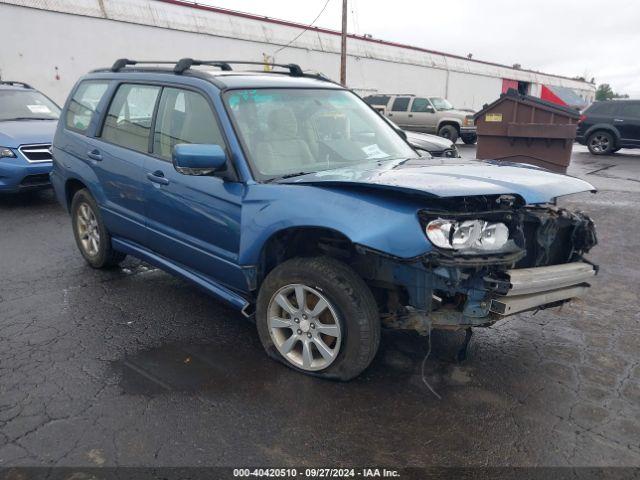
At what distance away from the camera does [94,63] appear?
63.1ft

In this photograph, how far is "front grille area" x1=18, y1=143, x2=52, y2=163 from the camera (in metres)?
7.64

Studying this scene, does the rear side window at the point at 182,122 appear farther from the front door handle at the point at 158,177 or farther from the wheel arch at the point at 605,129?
the wheel arch at the point at 605,129

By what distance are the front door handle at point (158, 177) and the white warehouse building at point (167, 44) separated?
1650 centimetres

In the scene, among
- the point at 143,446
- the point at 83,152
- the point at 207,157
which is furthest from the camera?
the point at 83,152

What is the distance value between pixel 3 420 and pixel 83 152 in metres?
2.68

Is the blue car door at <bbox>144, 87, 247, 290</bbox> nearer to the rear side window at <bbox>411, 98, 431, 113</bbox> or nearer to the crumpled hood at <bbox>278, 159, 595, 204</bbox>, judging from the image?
the crumpled hood at <bbox>278, 159, 595, 204</bbox>

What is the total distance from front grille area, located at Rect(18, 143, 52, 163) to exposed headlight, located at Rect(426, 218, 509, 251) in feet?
23.0

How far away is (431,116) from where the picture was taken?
64.2 feet

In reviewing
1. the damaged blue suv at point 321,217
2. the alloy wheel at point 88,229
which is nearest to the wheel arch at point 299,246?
the damaged blue suv at point 321,217

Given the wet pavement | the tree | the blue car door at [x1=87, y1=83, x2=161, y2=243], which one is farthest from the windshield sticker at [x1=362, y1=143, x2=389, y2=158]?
the tree

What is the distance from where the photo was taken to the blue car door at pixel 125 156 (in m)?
4.09

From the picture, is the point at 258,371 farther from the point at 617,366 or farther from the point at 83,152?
the point at 83,152

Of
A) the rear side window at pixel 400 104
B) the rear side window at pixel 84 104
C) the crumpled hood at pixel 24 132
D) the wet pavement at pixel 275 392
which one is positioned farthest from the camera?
the rear side window at pixel 400 104

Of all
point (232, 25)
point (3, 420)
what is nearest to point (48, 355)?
point (3, 420)
